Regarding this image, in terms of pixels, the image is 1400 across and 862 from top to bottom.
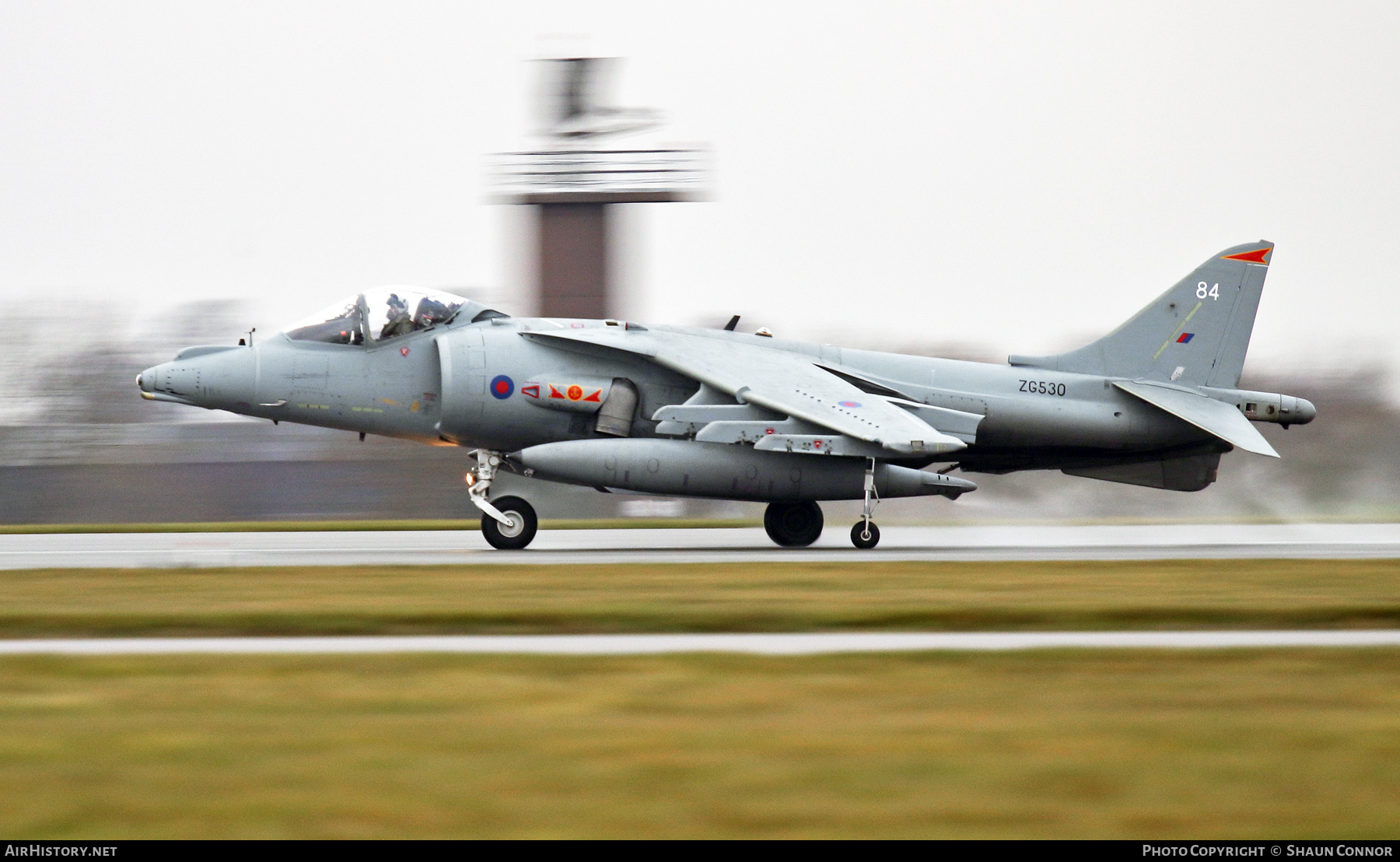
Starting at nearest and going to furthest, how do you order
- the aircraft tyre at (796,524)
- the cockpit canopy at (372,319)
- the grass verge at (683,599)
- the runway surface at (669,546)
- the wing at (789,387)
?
the grass verge at (683,599) < the runway surface at (669,546) < the wing at (789,387) < the cockpit canopy at (372,319) < the aircraft tyre at (796,524)

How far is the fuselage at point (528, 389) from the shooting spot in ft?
58.4

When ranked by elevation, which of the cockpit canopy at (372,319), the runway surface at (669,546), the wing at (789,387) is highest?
the cockpit canopy at (372,319)

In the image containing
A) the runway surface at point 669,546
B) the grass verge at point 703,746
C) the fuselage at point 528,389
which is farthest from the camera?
the fuselage at point 528,389

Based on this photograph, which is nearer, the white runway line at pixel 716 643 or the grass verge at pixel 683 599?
the white runway line at pixel 716 643

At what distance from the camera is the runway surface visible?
52.5 feet

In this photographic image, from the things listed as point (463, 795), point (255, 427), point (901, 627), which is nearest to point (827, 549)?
point (901, 627)

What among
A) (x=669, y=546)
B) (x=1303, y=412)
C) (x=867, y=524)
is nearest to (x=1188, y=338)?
(x=1303, y=412)

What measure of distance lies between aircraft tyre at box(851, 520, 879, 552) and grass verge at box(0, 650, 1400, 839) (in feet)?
28.7

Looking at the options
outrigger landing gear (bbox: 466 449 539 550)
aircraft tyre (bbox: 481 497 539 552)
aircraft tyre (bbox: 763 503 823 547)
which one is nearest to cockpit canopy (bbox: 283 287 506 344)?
outrigger landing gear (bbox: 466 449 539 550)

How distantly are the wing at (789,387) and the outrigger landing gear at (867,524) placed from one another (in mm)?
382

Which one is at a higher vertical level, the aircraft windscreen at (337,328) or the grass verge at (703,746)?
the grass verge at (703,746)

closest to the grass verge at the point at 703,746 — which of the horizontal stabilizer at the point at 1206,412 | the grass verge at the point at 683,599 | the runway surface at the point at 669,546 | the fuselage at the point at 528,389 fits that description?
the grass verge at the point at 683,599

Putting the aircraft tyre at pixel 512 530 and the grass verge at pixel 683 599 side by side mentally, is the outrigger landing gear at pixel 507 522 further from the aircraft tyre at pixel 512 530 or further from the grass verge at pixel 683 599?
the grass verge at pixel 683 599
